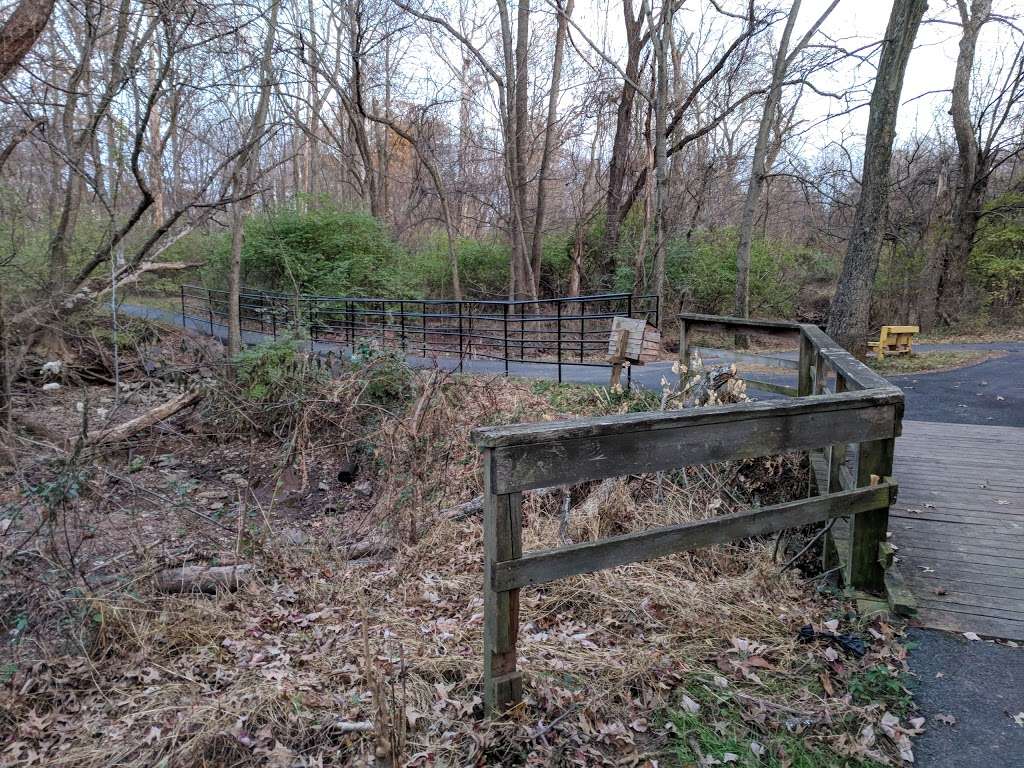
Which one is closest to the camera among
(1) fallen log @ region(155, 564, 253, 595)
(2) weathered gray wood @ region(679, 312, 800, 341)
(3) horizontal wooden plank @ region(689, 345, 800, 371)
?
(1) fallen log @ region(155, 564, 253, 595)

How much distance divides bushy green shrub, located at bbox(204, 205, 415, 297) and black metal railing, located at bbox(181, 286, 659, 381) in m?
0.74

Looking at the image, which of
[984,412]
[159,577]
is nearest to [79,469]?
[159,577]

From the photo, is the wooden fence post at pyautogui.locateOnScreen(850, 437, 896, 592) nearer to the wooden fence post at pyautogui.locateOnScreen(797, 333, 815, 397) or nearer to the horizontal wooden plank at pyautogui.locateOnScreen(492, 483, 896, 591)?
the horizontal wooden plank at pyautogui.locateOnScreen(492, 483, 896, 591)

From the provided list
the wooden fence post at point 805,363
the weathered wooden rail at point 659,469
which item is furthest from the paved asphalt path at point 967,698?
Answer: the wooden fence post at point 805,363

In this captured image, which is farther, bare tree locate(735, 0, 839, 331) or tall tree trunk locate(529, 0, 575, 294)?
tall tree trunk locate(529, 0, 575, 294)

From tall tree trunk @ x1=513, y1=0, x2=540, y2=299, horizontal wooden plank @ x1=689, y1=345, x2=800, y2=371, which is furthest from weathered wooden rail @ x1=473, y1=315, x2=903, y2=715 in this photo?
tall tree trunk @ x1=513, y1=0, x2=540, y2=299

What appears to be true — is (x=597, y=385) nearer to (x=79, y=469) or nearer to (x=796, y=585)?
(x=796, y=585)

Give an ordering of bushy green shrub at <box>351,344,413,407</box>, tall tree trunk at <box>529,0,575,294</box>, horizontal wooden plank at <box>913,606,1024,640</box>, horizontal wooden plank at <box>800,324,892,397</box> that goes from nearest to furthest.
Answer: horizontal wooden plank at <box>913,606,1024,640</box>
horizontal wooden plank at <box>800,324,892,397</box>
bushy green shrub at <box>351,344,413,407</box>
tall tree trunk at <box>529,0,575,294</box>

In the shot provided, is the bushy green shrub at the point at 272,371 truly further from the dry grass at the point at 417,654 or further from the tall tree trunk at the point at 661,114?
the tall tree trunk at the point at 661,114

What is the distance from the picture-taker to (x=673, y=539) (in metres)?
2.74

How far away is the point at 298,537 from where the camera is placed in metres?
5.64

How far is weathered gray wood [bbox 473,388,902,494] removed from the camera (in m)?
2.36

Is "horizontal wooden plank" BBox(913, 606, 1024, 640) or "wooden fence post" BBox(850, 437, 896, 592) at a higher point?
"wooden fence post" BBox(850, 437, 896, 592)

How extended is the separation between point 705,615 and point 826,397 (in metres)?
1.26
